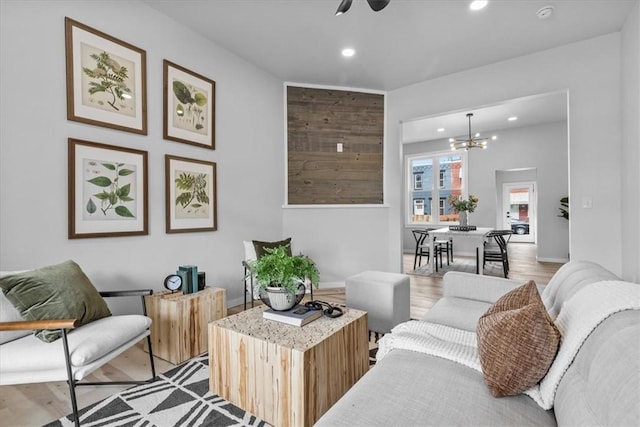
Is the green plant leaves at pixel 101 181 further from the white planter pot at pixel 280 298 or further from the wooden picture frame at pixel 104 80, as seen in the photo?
the white planter pot at pixel 280 298

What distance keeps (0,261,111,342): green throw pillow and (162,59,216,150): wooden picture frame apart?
155 centimetres

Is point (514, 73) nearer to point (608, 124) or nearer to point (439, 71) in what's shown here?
point (439, 71)

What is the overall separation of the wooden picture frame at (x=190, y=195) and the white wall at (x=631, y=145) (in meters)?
3.89

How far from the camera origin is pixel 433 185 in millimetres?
8375

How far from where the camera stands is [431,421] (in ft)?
3.12

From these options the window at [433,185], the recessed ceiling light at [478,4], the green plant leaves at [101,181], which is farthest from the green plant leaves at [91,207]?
the window at [433,185]

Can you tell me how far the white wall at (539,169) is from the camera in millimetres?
6648

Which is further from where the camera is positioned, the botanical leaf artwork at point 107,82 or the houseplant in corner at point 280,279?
the botanical leaf artwork at point 107,82

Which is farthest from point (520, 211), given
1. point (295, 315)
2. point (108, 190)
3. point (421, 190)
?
point (108, 190)

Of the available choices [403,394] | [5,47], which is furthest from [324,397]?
[5,47]

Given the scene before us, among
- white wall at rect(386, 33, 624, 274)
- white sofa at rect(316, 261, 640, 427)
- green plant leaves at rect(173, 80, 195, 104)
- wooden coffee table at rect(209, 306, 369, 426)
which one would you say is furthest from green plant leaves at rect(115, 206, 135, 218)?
white wall at rect(386, 33, 624, 274)

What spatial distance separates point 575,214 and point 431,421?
136 inches

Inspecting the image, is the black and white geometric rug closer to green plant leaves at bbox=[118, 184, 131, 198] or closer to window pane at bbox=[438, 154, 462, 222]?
green plant leaves at bbox=[118, 184, 131, 198]

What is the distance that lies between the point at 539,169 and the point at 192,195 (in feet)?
23.6
